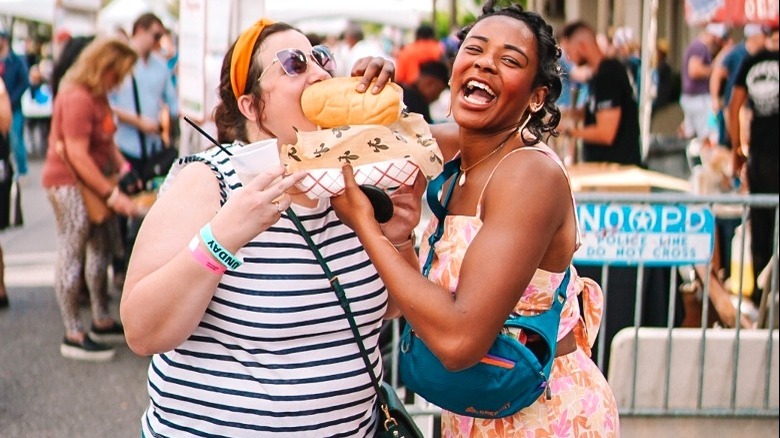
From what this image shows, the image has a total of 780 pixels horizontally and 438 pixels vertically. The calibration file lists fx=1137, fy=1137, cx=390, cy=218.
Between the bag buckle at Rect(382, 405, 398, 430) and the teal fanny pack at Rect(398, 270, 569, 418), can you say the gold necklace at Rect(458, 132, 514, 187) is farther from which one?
the bag buckle at Rect(382, 405, 398, 430)

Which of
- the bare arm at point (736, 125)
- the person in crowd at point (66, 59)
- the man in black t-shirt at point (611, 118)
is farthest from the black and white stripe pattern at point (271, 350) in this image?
the bare arm at point (736, 125)

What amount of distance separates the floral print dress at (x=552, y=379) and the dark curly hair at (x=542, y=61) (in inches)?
3.1

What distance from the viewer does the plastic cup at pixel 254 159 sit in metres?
2.45

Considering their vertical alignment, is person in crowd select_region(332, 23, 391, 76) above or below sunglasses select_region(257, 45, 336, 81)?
below

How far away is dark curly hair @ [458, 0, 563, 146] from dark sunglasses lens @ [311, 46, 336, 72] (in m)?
0.33

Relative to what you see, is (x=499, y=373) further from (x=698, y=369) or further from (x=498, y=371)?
(x=698, y=369)

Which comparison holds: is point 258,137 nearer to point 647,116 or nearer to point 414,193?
point 414,193

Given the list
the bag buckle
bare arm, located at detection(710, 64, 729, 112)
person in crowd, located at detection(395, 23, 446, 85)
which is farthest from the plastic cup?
person in crowd, located at detection(395, 23, 446, 85)

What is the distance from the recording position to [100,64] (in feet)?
24.0

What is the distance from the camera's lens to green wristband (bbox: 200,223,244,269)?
91.0 inches

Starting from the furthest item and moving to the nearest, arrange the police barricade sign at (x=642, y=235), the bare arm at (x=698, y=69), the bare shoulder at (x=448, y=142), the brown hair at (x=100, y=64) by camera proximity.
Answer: the bare arm at (x=698, y=69) < the brown hair at (x=100, y=64) < the police barricade sign at (x=642, y=235) < the bare shoulder at (x=448, y=142)

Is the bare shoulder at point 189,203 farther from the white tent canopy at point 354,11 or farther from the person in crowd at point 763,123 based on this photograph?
the white tent canopy at point 354,11

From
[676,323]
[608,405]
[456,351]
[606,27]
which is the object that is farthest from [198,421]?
[606,27]

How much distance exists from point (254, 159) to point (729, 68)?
10.5 metres
